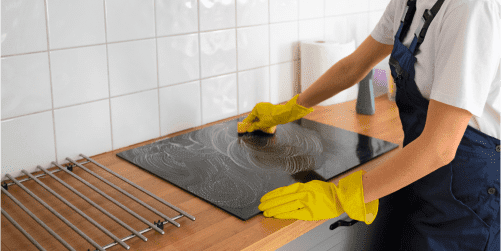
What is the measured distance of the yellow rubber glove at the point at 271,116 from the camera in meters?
1.40

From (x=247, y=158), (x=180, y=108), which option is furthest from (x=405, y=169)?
(x=180, y=108)

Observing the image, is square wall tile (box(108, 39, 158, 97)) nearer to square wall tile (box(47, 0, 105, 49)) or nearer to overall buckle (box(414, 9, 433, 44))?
square wall tile (box(47, 0, 105, 49))

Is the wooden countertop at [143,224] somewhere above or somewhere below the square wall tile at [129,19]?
below

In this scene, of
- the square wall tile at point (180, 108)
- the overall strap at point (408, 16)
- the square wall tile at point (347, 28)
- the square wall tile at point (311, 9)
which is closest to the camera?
the overall strap at point (408, 16)

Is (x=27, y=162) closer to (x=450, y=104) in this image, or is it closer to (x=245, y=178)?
(x=245, y=178)

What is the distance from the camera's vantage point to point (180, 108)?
1483 mm

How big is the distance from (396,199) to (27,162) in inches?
38.5

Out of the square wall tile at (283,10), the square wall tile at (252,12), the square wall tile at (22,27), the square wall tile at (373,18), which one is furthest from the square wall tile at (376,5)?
the square wall tile at (22,27)

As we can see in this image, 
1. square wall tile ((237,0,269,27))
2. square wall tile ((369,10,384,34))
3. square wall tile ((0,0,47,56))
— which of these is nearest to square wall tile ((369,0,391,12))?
square wall tile ((369,10,384,34))

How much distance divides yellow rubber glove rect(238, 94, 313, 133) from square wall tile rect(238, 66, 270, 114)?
0.19 metres

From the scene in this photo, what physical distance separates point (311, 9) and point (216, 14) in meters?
0.47

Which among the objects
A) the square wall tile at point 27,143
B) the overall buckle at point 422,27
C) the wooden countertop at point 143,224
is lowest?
the wooden countertop at point 143,224

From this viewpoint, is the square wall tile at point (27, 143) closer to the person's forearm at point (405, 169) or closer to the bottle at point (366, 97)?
the person's forearm at point (405, 169)

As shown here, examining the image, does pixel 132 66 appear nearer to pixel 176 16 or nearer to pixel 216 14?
pixel 176 16
